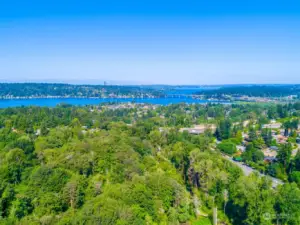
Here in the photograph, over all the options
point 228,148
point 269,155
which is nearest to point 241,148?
point 228,148

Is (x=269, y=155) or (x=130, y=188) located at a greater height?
(x=130, y=188)

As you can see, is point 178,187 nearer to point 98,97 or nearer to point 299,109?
point 299,109

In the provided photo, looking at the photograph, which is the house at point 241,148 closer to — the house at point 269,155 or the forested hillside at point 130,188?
the house at point 269,155

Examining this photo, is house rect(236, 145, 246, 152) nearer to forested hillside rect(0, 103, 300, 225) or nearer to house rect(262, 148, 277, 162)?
house rect(262, 148, 277, 162)

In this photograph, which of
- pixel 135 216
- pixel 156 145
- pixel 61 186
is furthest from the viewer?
pixel 156 145

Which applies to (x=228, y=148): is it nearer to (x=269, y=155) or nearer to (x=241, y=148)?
(x=241, y=148)

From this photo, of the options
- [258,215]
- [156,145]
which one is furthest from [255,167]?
[258,215]

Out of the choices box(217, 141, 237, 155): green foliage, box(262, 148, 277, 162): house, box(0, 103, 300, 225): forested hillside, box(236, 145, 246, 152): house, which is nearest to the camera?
box(0, 103, 300, 225): forested hillside

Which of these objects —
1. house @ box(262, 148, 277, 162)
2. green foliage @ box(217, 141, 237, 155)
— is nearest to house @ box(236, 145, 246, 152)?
green foliage @ box(217, 141, 237, 155)

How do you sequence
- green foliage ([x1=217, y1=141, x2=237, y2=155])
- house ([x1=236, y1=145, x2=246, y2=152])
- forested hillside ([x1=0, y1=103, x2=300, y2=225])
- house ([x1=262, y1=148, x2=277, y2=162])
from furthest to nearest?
house ([x1=236, y1=145, x2=246, y2=152])
green foliage ([x1=217, y1=141, x2=237, y2=155])
house ([x1=262, y1=148, x2=277, y2=162])
forested hillside ([x1=0, y1=103, x2=300, y2=225])

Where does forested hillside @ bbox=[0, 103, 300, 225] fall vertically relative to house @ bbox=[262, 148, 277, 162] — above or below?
above

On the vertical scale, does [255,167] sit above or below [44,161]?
below
